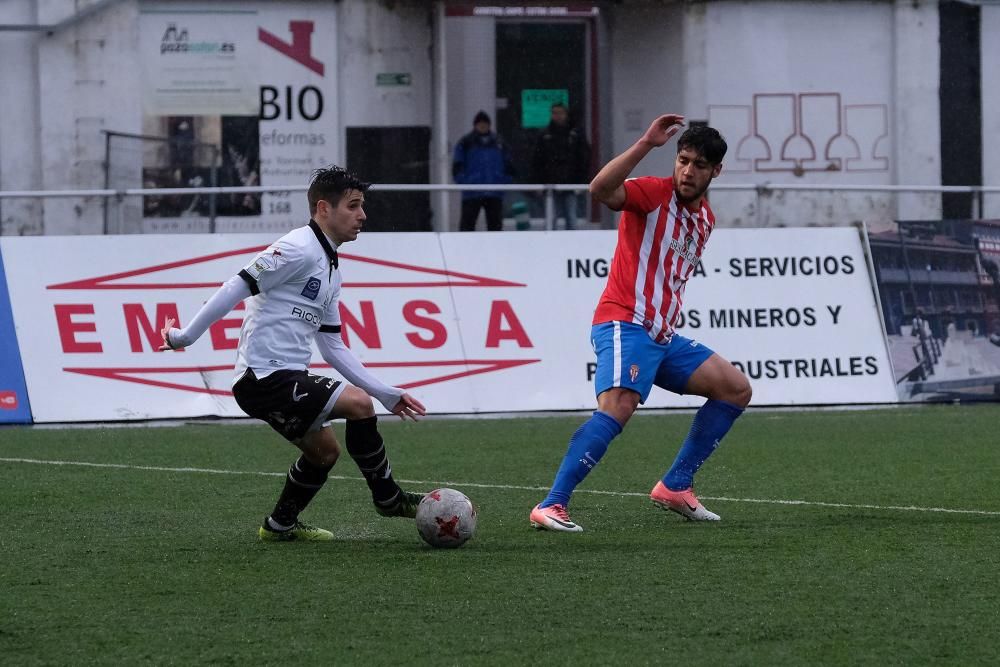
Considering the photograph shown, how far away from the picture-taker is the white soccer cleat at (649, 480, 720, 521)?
26.4 ft

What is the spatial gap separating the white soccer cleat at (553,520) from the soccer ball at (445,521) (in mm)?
529

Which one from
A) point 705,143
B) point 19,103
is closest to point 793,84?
point 19,103

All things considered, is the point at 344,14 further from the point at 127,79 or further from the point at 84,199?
the point at 84,199

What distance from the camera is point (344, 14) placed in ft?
72.7

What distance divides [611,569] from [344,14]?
654 inches

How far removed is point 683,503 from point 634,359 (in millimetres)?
759

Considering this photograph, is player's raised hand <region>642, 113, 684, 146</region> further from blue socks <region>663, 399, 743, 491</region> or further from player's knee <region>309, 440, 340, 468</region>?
player's knee <region>309, 440, 340, 468</region>

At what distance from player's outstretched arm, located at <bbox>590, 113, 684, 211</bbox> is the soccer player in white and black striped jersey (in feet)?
3.44

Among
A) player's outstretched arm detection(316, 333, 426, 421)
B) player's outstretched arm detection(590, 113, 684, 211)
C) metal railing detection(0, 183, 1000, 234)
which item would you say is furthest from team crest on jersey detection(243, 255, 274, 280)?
metal railing detection(0, 183, 1000, 234)

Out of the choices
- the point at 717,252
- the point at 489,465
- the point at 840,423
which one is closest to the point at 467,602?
the point at 489,465

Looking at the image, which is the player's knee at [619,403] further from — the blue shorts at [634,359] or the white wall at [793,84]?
the white wall at [793,84]

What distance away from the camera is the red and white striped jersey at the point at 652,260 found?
7910 mm

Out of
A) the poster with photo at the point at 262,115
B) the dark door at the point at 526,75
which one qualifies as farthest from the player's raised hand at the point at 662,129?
the dark door at the point at 526,75

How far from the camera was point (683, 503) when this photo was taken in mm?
8070
